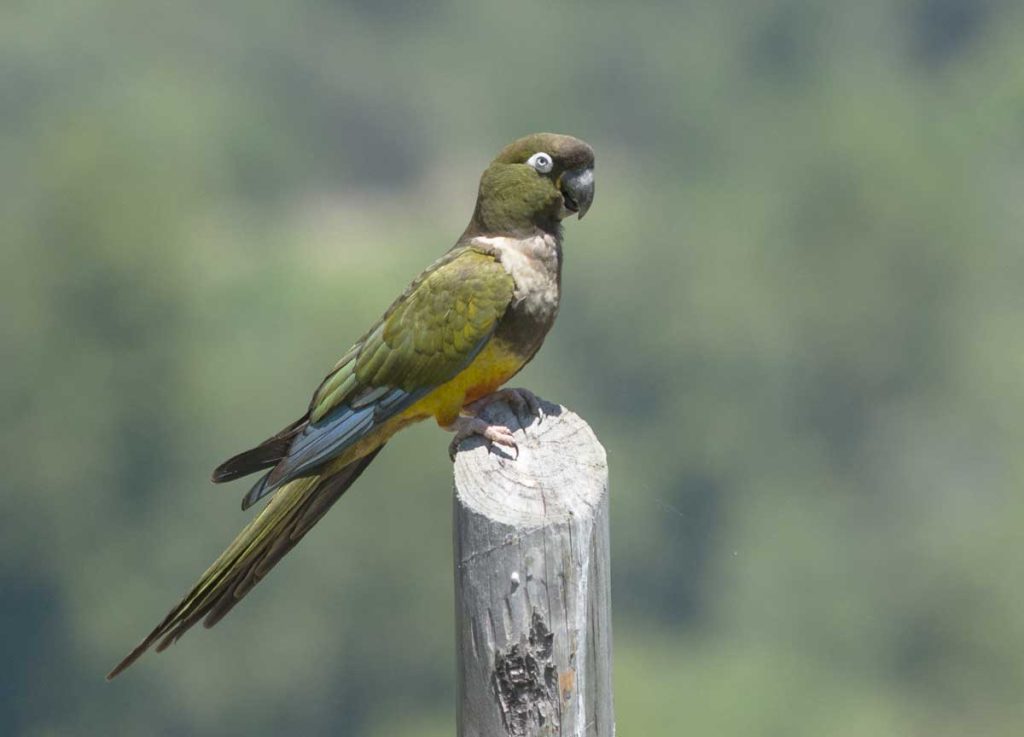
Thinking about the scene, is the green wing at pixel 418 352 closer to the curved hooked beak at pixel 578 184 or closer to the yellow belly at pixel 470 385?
the yellow belly at pixel 470 385

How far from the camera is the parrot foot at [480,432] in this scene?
3.89 metres

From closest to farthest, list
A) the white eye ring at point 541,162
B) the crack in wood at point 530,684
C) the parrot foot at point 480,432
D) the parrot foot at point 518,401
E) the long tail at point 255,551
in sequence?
the crack in wood at point 530,684 → the parrot foot at point 480,432 → the long tail at point 255,551 → the parrot foot at point 518,401 → the white eye ring at point 541,162

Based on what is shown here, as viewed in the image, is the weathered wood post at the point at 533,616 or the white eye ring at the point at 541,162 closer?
the weathered wood post at the point at 533,616

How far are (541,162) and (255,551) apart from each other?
1.35m

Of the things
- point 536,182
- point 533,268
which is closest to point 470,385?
point 533,268

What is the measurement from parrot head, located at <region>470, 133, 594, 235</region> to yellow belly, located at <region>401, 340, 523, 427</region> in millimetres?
378

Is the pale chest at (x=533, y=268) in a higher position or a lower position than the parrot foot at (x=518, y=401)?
higher

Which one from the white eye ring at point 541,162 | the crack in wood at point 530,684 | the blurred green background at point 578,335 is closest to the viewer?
the crack in wood at point 530,684

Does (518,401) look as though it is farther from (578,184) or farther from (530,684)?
(530,684)

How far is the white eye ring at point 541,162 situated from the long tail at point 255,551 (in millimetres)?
933

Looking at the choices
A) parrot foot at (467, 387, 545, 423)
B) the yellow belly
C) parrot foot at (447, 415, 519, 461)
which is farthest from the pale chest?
parrot foot at (447, 415, 519, 461)

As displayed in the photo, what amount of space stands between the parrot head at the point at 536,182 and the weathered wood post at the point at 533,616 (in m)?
1.40

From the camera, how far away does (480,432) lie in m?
4.02

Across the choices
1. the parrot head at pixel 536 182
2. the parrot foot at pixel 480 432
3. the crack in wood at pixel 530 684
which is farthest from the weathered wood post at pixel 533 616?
the parrot head at pixel 536 182
